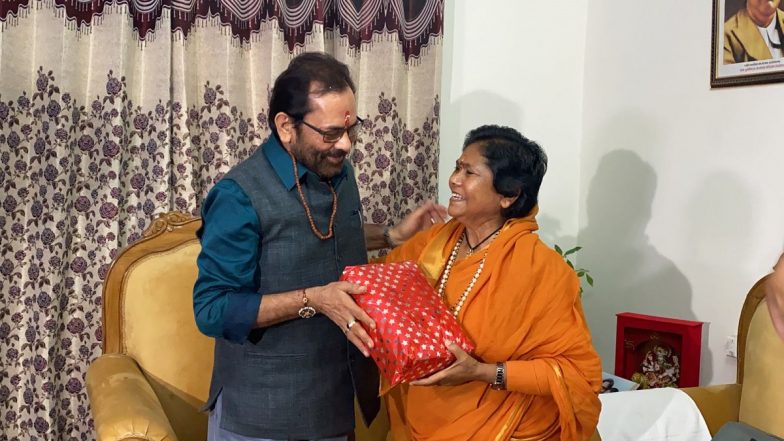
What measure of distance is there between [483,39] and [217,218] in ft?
6.17

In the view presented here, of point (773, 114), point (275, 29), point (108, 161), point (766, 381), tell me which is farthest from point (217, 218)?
point (773, 114)

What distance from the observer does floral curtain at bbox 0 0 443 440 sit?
241 cm

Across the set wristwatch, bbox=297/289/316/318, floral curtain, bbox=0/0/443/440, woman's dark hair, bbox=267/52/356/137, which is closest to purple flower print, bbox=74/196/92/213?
floral curtain, bbox=0/0/443/440

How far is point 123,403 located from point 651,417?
1.45m

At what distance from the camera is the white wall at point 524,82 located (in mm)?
3100

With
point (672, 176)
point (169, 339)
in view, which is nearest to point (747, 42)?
point (672, 176)

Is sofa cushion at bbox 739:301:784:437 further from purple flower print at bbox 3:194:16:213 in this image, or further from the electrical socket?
purple flower print at bbox 3:194:16:213

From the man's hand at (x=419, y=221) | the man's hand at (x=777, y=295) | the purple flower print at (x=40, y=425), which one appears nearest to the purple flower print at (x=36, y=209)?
the purple flower print at (x=40, y=425)

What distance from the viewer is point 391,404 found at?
6.70 ft

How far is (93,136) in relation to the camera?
8.13ft

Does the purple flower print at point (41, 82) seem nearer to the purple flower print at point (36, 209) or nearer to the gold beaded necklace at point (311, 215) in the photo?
the purple flower print at point (36, 209)

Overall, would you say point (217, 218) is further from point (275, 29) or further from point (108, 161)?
point (275, 29)

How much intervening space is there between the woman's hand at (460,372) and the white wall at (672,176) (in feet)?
4.14

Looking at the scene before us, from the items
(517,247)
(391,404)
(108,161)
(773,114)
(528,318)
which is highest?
(773,114)
